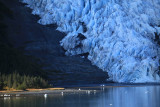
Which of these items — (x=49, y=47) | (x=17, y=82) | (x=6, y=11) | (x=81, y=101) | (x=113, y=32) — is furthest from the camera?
(x=6, y=11)

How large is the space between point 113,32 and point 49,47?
55.2 ft

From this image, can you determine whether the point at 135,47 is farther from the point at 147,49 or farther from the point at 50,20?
the point at 50,20

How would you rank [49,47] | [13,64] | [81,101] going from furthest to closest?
[49,47]
[13,64]
[81,101]

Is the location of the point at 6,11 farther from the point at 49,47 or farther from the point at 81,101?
the point at 81,101

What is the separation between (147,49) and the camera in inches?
2544

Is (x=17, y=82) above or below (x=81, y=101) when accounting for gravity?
above

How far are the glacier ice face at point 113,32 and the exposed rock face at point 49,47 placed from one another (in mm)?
2018

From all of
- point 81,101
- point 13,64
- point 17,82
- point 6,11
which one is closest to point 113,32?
point 13,64

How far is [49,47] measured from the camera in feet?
240

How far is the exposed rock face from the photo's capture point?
205 feet

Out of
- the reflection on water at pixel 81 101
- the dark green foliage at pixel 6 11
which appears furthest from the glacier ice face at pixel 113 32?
the reflection on water at pixel 81 101

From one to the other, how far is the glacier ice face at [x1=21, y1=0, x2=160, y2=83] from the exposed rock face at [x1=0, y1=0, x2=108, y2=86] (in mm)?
2018

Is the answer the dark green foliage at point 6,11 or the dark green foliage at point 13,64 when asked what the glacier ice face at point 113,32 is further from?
the dark green foliage at point 13,64

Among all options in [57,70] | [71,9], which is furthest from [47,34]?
[57,70]
